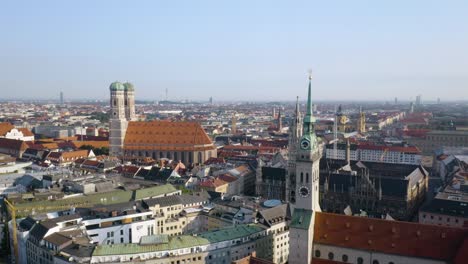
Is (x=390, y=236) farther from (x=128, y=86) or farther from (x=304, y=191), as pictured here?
(x=128, y=86)

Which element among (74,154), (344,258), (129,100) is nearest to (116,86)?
(129,100)

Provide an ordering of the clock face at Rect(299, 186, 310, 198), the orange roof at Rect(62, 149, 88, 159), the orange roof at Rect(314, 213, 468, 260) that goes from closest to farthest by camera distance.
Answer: the orange roof at Rect(314, 213, 468, 260)
the clock face at Rect(299, 186, 310, 198)
the orange roof at Rect(62, 149, 88, 159)

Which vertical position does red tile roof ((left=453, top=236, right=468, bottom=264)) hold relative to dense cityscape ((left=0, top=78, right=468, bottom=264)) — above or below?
above

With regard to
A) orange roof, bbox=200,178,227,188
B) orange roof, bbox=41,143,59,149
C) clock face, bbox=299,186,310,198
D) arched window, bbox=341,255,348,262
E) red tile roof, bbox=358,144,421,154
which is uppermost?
clock face, bbox=299,186,310,198

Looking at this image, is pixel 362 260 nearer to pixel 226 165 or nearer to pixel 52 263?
pixel 52 263

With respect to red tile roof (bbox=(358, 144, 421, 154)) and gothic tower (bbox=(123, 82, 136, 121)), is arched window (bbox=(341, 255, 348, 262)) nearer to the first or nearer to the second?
gothic tower (bbox=(123, 82, 136, 121))

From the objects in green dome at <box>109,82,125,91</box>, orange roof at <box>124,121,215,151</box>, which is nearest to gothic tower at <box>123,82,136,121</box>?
green dome at <box>109,82,125,91</box>
